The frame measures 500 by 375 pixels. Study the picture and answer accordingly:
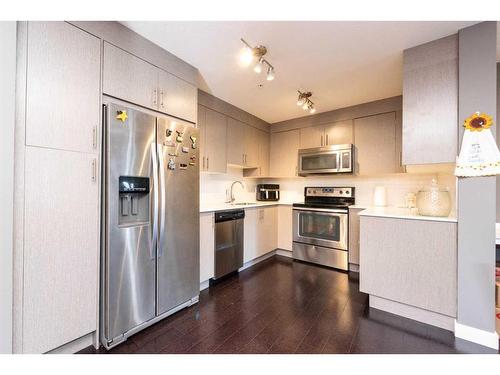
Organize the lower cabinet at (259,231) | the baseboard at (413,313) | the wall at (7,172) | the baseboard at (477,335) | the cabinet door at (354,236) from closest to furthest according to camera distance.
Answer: the wall at (7,172) → the baseboard at (477,335) → the baseboard at (413,313) → the cabinet door at (354,236) → the lower cabinet at (259,231)

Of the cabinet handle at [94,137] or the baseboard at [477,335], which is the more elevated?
the cabinet handle at [94,137]

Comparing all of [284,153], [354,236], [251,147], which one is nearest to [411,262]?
[354,236]

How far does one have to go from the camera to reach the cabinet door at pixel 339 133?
10.2 feet

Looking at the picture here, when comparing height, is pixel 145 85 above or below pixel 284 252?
above

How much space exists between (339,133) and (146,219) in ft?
9.48

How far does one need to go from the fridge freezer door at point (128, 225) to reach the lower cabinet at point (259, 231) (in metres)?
1.50

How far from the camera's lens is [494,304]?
1479 mm

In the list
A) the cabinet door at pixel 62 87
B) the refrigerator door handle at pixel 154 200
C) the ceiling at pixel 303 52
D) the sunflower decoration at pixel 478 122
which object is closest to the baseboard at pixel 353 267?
the sunflower decoration at pixel 478 122

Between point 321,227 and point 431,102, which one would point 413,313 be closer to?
point 321,227

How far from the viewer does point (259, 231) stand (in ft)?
10.6

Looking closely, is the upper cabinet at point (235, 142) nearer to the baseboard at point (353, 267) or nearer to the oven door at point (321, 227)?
the oven door at point (321, 227)

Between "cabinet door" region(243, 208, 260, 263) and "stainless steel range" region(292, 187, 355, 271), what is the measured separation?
657 mm

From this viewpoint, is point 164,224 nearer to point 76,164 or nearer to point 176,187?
point 176,187
